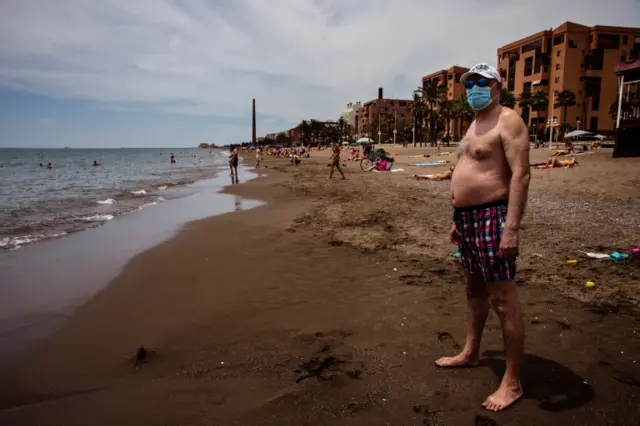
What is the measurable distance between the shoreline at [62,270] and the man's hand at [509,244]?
4403 millimetres

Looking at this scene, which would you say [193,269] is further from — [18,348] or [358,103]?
[358,103]

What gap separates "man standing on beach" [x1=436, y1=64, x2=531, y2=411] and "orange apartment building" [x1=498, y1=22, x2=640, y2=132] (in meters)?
73.5

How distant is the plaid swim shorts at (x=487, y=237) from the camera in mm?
2471

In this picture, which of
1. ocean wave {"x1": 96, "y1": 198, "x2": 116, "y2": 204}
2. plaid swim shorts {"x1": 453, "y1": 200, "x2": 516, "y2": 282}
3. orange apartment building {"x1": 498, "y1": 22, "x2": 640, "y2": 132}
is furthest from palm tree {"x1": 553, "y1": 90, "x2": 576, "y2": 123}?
plaid swim shorts {"x1": 453, "y1": 200, "x2": 516, "y2": 282}

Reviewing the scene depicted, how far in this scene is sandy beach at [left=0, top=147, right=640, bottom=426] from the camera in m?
2.61

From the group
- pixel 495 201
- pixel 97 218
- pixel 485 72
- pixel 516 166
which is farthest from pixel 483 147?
pixel 97 218

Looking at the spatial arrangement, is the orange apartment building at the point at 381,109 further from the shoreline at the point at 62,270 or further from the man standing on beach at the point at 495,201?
the man standing on beach at the point at 495,201

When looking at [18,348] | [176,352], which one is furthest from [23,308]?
[176,352]

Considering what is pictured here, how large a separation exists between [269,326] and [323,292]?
41.8 inches

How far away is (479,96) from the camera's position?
2629 millimetres

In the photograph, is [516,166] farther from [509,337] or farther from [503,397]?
[503,397]

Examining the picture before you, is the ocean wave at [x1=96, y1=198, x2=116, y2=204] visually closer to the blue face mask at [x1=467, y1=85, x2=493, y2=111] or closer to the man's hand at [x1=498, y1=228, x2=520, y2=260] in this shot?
the blue face mask at [x1=467, y1=85, x2=493, y2=111]

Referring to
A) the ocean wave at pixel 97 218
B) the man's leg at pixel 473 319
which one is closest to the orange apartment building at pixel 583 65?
the ocean wave at pixel 97 218

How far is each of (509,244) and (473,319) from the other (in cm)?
87
